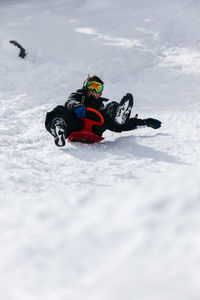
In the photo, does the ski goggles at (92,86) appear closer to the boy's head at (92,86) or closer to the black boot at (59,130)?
the boy's head at (92,86)

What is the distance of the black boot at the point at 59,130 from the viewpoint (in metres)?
4.21

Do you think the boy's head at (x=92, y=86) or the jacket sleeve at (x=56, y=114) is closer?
the jacket sleeve at (x=56, y=114)

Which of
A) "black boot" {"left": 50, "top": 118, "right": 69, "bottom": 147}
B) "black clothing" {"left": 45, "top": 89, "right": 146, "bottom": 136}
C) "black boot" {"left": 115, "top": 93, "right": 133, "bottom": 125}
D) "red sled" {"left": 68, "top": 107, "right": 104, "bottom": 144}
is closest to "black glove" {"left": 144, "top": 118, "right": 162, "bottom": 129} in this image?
"black clothing" {"left": 45, "top": 89, "right": 146, "bottom": 136}

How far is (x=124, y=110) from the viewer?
14.1 feet

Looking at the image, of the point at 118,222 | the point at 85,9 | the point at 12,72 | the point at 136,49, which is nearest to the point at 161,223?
the point at 118,222

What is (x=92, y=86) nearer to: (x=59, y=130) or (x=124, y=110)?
(x=124, y=110)

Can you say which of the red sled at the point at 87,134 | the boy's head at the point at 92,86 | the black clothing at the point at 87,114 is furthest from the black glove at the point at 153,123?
the boy's head at the point at 92,86

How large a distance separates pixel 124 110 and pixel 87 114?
392 millimetres

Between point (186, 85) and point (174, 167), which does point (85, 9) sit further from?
point (174, 167)

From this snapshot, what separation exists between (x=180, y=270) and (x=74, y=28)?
8481mm

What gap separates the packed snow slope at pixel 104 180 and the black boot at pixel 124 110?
25cm

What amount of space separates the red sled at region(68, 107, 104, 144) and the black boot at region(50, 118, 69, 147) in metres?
0.13

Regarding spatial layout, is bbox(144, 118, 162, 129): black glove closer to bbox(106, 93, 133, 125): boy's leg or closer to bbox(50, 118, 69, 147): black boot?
bbox(106, 93, 133, 125): boy's leg

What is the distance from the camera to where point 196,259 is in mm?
1949
